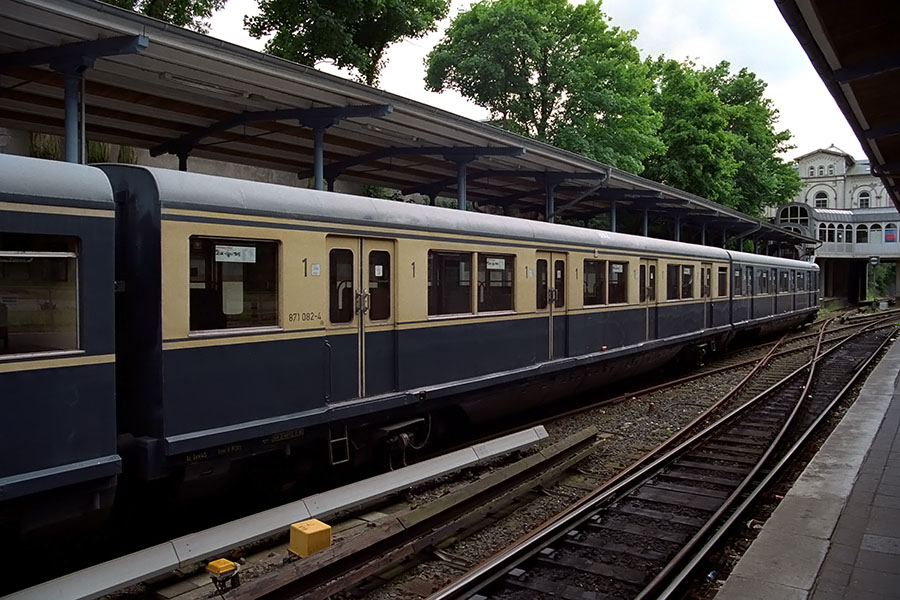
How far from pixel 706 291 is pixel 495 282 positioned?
376 inches

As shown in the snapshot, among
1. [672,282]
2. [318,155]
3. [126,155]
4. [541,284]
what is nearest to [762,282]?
[672,282]

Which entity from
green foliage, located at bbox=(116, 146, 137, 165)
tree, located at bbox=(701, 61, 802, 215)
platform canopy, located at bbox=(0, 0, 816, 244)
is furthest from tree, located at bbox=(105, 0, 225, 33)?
tree, located at bbox=(701, 61, 802, 215)

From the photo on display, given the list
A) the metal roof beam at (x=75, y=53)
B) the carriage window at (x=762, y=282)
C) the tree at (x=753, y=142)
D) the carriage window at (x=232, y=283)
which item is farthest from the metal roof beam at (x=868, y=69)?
the tree at (x=753, y=142)

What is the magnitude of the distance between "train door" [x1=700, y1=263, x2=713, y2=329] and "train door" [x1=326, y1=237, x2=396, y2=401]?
1129 cm

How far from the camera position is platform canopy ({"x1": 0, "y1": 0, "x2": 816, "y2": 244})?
7121 mm

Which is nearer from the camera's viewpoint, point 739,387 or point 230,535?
point 230,535

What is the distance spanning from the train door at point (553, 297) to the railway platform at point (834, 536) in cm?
376

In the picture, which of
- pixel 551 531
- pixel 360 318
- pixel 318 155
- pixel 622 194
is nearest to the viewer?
pixel 551 531

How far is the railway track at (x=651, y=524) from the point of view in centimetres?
543

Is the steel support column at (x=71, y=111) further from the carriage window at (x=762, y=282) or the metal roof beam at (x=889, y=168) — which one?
the carriage window at (x=762, y=282)

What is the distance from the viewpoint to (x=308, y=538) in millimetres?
5578

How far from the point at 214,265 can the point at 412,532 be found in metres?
2.82

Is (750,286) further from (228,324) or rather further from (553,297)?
(228,324)

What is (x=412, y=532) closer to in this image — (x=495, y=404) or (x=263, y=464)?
(x=263, y=464)
